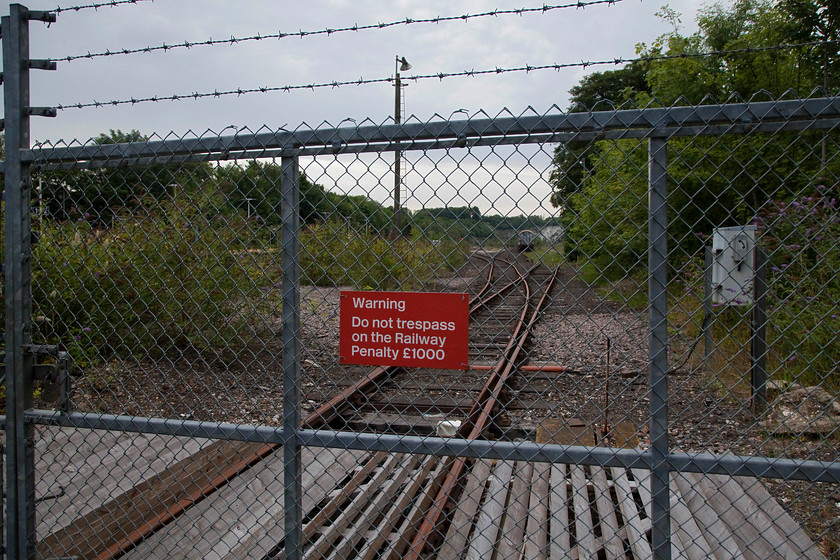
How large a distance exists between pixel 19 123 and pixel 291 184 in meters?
1.50

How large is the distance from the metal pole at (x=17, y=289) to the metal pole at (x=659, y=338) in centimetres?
283

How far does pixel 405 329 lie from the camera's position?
2408 millimetres

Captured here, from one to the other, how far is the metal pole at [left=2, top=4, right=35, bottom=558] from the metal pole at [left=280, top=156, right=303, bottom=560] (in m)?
1.39

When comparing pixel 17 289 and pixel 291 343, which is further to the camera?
pixel 17 289

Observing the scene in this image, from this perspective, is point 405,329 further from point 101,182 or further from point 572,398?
point 572,398

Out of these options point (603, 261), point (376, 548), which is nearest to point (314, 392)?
point (376, 548)

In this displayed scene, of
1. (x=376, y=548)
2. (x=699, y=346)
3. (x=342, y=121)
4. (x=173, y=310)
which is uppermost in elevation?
(x=342, y=121)

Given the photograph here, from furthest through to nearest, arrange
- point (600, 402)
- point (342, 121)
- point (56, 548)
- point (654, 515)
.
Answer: point (600, 402), point (56, 548), point (342, 121), point (654, 515)

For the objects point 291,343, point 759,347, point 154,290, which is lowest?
point 759,347

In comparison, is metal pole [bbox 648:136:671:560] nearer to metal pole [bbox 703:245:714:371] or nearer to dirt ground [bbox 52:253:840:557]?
dirt ground [bbox 52:253:840:557]

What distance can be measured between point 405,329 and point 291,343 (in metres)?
0.50

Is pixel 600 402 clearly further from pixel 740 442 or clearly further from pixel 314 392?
pixel 314 392

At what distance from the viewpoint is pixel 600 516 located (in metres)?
3.67

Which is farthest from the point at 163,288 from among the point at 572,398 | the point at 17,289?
the point at 572,398
